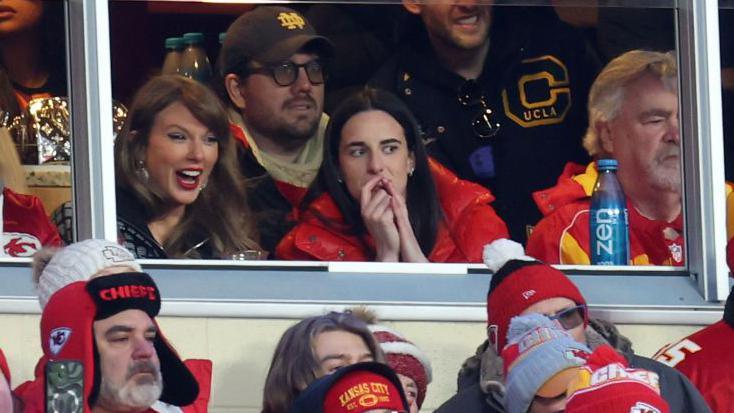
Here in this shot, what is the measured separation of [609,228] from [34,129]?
224cm

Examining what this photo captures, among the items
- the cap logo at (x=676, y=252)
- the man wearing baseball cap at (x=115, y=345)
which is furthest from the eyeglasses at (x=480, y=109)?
the man wearing baseball cap at (x=115, y=345)

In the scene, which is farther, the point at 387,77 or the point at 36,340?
the point at 387,77

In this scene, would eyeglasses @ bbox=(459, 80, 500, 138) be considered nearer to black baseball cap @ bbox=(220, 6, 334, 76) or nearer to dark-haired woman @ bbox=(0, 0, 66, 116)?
black baseball cap @ bbox=(220, 6, 334, 76)

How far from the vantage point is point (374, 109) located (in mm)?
7801

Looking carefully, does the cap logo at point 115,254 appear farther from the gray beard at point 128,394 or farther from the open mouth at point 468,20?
the open mouth at point 468,20

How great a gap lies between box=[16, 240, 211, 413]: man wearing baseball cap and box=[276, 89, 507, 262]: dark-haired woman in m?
1.70

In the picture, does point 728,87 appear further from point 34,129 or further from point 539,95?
point 34,129

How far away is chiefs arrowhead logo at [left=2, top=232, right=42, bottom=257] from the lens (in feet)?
24.5

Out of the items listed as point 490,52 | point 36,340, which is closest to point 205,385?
point 36,340

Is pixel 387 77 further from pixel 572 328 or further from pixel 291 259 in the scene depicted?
pixel 572 328

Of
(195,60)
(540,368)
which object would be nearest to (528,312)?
(540,368)

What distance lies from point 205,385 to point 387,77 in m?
1.97

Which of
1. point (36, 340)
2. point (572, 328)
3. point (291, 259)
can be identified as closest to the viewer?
point (572, 328)

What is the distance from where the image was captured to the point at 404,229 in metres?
7.73
